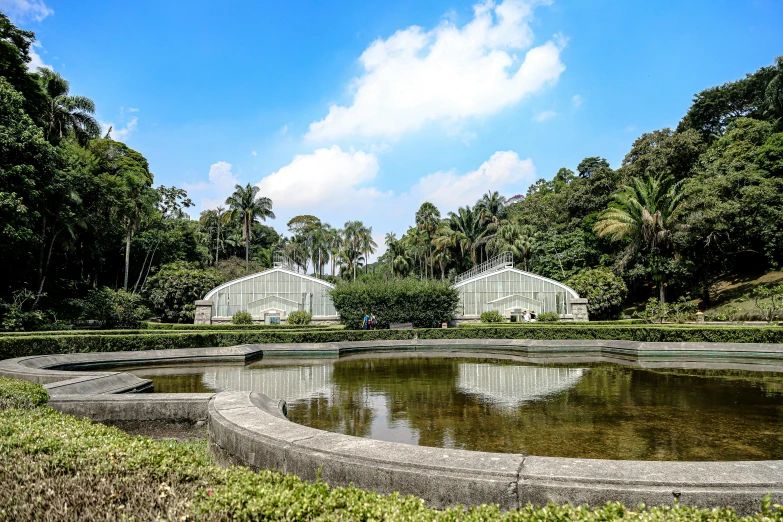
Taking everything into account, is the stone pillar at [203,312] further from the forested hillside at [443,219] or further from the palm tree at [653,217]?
the palm tree at [653,217]

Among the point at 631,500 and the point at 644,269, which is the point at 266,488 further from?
the point at 644,269

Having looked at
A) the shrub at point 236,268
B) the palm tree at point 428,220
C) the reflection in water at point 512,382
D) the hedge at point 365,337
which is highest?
the palm tree at point 428,220

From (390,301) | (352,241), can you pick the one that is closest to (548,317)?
(390,301)

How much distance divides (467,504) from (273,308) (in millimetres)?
33639

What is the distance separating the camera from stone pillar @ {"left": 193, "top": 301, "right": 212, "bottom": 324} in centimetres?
3441

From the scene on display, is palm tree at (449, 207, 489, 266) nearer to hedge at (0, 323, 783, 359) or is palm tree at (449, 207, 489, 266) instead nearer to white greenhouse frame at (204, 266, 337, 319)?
white greenhouse frame at (204, 266, 337, 319)

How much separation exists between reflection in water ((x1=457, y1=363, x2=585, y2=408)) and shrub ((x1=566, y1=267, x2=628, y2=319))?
24.6 meters

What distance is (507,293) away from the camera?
3616 centimetres

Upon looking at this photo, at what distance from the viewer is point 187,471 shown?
3.42 m

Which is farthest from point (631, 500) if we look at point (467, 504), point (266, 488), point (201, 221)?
point (201, 221)

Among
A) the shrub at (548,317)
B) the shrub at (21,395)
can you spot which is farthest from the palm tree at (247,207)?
the shrub at (21,395)

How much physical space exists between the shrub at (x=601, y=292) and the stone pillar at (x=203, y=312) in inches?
1115

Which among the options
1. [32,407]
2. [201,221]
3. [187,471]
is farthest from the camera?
[201,221]

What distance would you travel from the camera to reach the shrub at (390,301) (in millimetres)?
27375
